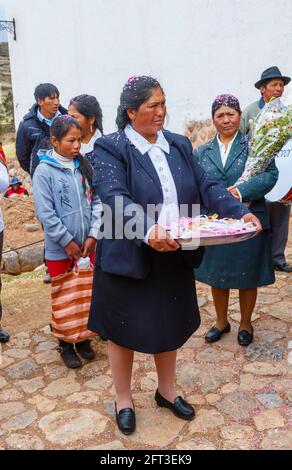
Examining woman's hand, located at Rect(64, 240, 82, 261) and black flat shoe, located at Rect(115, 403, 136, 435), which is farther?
woman's hand, located at Rect(64, 240, 82, 261)

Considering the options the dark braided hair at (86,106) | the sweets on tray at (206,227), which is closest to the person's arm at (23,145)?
the dark braided hair at (86,106)

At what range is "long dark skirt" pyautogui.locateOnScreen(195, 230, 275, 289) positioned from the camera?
3.66 metres

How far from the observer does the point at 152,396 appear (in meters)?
3.34

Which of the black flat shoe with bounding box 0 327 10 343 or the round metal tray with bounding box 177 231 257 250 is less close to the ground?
the round metal tray with bounding box 177 231 257 250

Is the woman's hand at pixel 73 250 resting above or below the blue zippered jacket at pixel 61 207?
below

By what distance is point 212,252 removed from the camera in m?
3.74

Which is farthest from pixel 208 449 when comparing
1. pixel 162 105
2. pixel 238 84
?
pixel 238 84

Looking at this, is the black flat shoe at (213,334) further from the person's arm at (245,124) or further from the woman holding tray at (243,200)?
the person's arm at (245,124)

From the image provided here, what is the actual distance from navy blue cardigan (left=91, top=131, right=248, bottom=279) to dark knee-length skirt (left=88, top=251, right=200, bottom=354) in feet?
0.32

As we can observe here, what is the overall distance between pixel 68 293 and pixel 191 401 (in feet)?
3.78

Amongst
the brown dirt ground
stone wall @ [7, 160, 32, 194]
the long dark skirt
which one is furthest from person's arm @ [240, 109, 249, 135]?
stone wall @ [7, 160, 32, 194]

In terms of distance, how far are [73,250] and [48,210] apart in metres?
0.33

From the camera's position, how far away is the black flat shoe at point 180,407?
10.0 ft

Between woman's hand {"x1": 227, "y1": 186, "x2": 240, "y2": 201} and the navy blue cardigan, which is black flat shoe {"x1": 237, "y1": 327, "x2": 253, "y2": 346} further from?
the navy blue cardigan
